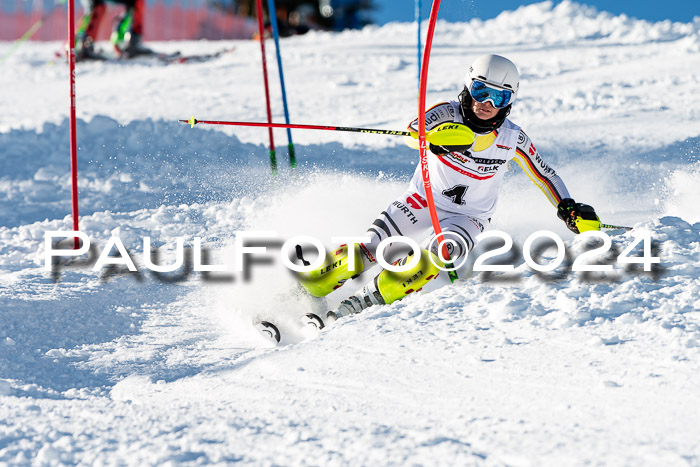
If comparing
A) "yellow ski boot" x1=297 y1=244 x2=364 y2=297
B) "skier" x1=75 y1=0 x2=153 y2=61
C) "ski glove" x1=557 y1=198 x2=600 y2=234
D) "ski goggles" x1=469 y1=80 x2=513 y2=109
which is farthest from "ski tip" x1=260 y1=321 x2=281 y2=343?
"skier" x1=75 y1=0 x2=153 y2=61

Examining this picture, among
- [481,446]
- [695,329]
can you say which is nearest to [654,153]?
[695,329]

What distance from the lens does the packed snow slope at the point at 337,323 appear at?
2275 millimetres

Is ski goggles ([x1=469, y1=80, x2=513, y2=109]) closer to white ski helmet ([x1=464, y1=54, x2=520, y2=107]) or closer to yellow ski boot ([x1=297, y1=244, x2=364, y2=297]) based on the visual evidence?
white ski helmet ([x1=464, y1=54, x2=520, y2=107])

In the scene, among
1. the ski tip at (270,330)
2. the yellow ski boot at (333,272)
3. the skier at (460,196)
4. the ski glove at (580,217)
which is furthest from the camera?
the ski glove at (580,217)

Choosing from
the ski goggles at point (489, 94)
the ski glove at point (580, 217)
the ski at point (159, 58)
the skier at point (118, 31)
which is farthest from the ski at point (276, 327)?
the skier at point (118, 31)

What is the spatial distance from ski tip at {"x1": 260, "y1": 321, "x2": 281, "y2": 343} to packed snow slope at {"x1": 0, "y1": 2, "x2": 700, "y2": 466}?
7cm

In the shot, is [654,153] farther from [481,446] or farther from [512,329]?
[481,446]

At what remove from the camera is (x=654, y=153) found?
7.09m

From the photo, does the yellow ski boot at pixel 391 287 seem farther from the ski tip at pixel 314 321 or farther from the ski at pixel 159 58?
the ski at pixel 159 58

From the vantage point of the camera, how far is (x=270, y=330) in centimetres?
365

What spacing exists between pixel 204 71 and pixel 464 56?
15.0ft

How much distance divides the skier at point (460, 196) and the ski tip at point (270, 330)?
0.29 metres

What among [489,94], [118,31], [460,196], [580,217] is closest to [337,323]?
[460,196]

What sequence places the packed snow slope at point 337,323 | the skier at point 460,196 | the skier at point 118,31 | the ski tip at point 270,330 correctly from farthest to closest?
the skier at point 118,31
the skier at point 460,196
the ski tip at point 270,330
the packed snow slope at point 337,323
